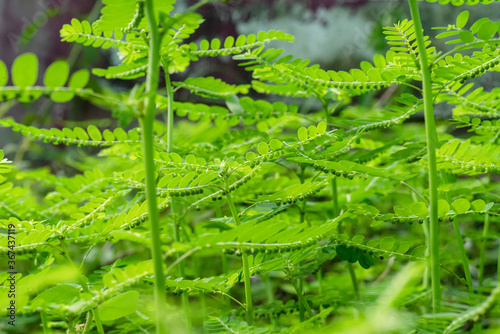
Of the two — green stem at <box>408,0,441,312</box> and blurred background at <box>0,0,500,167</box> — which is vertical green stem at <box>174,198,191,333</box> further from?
blurred background at <box>0,0,500,167</box>

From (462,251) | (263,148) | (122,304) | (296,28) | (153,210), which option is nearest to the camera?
(153,210)

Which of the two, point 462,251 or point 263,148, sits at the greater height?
point 263,148

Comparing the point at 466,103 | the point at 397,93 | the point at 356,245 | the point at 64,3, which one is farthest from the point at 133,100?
the point at 64,3

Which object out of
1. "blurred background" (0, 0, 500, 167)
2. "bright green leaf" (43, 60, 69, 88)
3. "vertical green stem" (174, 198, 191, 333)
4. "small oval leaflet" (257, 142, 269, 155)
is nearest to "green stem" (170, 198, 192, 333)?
"vertical green stem" (174, 198, 191, 333)

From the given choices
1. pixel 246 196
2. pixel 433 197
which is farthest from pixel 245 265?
pixel 246 196

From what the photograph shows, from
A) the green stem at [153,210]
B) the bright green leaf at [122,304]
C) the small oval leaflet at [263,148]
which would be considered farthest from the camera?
the small oval leaflet at [263,148]

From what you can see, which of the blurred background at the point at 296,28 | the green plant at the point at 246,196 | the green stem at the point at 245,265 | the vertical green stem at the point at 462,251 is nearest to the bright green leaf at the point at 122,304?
the green plant at the point at 246,196

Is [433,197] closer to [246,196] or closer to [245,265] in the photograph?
[245,265]

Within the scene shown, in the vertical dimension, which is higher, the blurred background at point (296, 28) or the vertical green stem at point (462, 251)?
the blurred background at point (296, 28)

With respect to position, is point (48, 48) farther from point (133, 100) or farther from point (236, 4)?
point (133, 100)

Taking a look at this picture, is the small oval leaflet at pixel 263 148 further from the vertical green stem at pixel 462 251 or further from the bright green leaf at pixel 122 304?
the vertical green stem at pixel 462 251

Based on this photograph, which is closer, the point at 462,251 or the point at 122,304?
the point at 122,304

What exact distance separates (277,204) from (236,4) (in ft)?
8.23

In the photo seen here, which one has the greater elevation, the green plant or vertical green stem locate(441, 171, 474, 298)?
the green plant
